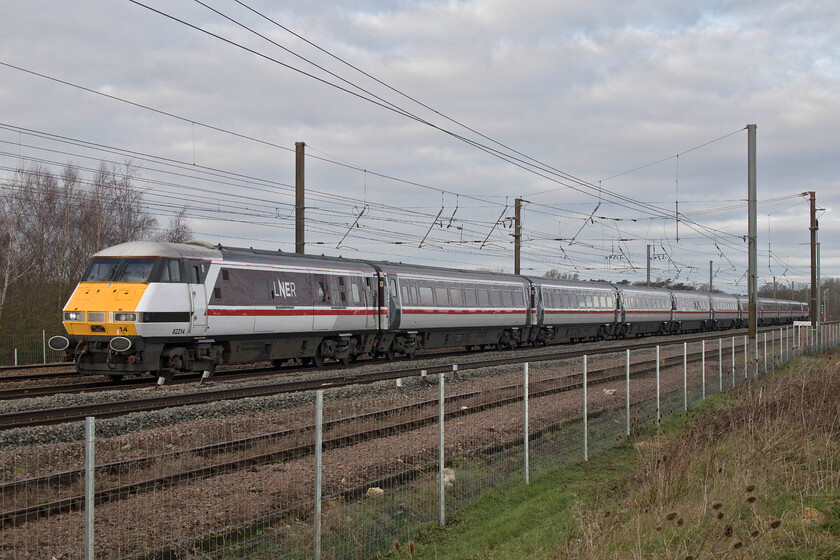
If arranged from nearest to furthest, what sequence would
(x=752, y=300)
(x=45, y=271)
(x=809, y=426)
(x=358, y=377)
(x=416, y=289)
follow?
(x=809, y=426) → (x=358, y=377) → (x=752, y=300) → (x=416, y=289) → (x=45, y=271)

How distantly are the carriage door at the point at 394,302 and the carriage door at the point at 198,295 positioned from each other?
838cm

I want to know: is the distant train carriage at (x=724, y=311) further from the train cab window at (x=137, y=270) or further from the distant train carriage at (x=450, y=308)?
the train cab window at (x=137, y=270)

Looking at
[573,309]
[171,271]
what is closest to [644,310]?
[573,309]

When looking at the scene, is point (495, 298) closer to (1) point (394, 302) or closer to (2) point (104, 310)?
(1) point (394, 302)

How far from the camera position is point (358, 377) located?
19.2 m

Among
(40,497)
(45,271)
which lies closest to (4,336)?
(45,271)

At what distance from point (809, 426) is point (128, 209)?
149 ft

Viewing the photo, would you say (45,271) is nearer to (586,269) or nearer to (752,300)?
(752,300)

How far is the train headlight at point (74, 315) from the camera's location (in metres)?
17.6

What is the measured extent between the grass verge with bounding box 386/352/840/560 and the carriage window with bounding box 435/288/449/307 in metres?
16.9

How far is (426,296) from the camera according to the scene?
2770 cm

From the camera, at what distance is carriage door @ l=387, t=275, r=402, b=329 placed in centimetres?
2566

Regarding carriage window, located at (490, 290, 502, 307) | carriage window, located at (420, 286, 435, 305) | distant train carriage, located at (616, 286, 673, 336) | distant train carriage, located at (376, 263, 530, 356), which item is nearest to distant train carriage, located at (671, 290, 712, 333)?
distant train carriage, located at (616, 286, 673, 336)

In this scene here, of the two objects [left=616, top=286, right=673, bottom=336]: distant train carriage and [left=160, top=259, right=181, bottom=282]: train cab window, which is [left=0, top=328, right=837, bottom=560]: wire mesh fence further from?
[left=616, top=286, right=673, bottom=336]: distant train carriage
